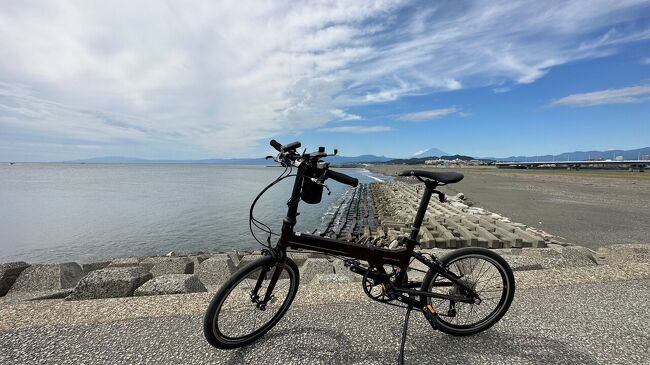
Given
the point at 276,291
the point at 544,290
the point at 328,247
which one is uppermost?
the point at 328,247

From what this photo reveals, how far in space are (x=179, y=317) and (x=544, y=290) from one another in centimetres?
451

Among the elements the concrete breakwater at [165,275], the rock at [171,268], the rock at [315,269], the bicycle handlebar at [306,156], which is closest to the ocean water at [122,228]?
the rock at [171,268]

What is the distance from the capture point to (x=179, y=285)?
4508 millimetres

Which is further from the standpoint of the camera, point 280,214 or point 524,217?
point 280,214

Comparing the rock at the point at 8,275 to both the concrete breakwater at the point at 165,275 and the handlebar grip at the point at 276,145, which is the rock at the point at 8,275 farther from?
the handlebar grip at the point at 276,145

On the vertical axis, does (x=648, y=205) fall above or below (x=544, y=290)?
below

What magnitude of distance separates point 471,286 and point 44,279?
8.04 m

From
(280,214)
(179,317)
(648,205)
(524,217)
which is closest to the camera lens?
(179,317)

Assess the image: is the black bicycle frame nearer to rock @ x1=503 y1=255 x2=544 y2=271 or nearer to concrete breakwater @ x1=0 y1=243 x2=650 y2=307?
concrete breakwater @ x1=0 y1=243 x2=650 y2=307

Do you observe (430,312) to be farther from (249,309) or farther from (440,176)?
(249,309)

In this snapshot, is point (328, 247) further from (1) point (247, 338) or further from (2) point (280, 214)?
(2) point (280, 214)

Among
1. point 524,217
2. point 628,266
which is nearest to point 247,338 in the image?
point 628,266

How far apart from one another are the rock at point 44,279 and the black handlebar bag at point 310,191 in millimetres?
6727

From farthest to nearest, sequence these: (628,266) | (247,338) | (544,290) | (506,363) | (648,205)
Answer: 1. (648,205)
2. (628,266)
3. (544,290)
4. (247,338)
5. (506,363)
